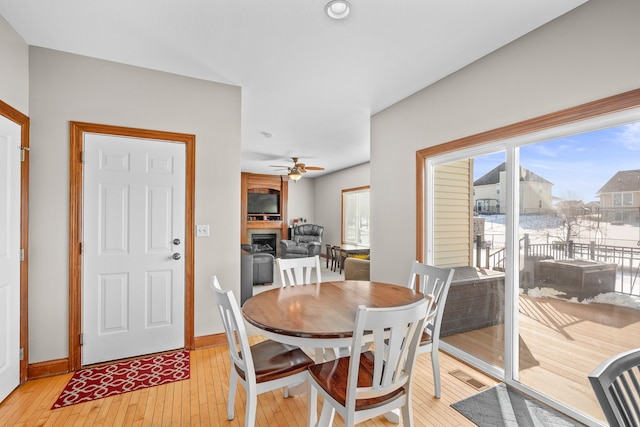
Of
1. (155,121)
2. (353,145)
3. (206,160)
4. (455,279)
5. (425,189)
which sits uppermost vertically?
(353,145)

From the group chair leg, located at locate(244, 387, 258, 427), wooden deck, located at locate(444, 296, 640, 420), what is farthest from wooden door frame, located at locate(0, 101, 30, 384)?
wooden deck, located at locate(444, 296, 640, 420)

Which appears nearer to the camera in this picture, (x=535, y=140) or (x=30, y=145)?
(x=535, y=140)

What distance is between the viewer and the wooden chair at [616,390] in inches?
28.8

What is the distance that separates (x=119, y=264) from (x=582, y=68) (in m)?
3.81

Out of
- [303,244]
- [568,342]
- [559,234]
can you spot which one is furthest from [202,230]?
[303,244]

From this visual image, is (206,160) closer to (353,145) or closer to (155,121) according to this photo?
(155,121)

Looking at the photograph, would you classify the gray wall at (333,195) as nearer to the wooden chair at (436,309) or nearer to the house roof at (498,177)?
the house roof at (498,177)

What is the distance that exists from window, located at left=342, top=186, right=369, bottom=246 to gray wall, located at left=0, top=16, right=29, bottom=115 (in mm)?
6183

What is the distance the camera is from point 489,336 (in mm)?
2646

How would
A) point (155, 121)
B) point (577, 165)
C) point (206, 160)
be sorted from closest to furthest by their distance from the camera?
point (577, 165), point (155, 121), point (206, 160)

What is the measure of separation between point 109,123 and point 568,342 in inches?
159

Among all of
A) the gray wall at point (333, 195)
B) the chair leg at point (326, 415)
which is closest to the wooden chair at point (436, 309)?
the chair leg at point (326, 415)

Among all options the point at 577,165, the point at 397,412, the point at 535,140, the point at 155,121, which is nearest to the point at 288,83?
the point at 155,121

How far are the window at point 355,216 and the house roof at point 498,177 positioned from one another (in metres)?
4.75
